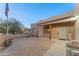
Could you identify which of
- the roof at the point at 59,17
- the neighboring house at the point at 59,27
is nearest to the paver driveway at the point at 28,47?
the neighboring house at the point at 59,27

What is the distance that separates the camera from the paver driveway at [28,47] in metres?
2.96

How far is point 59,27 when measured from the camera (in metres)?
3.04

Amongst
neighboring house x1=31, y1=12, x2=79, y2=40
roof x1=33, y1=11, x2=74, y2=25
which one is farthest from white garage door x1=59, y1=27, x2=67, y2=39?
roof x1=33, y1=11, x2=74, y2=25

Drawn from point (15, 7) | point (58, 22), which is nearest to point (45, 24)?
point (58, 22)

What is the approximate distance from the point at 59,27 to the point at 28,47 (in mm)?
705

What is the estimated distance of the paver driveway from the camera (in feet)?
9.71

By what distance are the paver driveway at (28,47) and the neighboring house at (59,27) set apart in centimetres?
16

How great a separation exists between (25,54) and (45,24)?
69cm

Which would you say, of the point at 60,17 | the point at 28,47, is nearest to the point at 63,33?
the point at 60,17

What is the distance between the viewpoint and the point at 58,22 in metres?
2.98

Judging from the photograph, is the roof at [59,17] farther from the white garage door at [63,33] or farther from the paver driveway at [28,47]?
the paver driveway at [28,47]

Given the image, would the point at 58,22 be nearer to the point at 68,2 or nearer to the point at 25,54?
the point at 68,2

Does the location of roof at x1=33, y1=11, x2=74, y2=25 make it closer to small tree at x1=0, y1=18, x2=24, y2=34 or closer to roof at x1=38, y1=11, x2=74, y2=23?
roof at x1=38, y1=11, x2=74, y2=23

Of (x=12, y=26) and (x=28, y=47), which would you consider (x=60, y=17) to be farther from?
(x=12, y=26)
